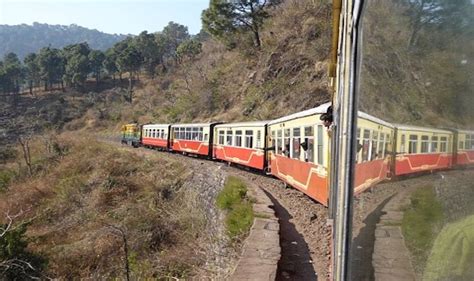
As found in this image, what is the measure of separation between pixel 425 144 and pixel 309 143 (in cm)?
747

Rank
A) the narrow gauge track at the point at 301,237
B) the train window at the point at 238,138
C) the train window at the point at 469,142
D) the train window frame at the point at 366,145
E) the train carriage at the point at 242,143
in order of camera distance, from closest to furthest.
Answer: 1. the train window at the point at 469,142
2. the train window frame at the point at 366,145
3. the narrow gauge track at the point at 301,237
4. the train carriage at the point at 242,143
5. the train window at the point at 238,138

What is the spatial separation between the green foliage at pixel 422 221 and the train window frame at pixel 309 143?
7.12 metres

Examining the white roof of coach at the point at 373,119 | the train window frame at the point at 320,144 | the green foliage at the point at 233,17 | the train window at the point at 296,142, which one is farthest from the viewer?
the green foliage at the point at 233,17

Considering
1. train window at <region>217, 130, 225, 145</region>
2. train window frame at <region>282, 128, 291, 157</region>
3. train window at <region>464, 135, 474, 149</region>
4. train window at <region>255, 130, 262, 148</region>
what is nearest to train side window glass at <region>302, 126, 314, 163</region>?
train window frame at <region>282, 128, 291, 157</region>

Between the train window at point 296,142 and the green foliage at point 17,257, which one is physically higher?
the train window at point 296,142

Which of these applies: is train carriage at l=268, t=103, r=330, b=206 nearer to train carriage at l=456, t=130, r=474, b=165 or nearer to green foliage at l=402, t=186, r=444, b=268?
green foliage at l=402, t=186, r=444, b=268

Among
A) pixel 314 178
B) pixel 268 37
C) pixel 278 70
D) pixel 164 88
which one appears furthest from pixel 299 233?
pixel 164 88

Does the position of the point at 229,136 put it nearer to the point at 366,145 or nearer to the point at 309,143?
the point at 309,143

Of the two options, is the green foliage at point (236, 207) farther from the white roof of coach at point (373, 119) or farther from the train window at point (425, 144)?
the train window at point (425, 144)

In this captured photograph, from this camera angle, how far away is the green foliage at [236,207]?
8.50 meters

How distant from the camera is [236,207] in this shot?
32.6 feet

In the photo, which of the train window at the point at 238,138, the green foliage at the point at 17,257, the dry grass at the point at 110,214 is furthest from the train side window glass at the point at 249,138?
the green foliage at the point at 17,257

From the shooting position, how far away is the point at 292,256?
695 cm

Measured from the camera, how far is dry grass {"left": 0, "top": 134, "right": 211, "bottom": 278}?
12.2 meters
